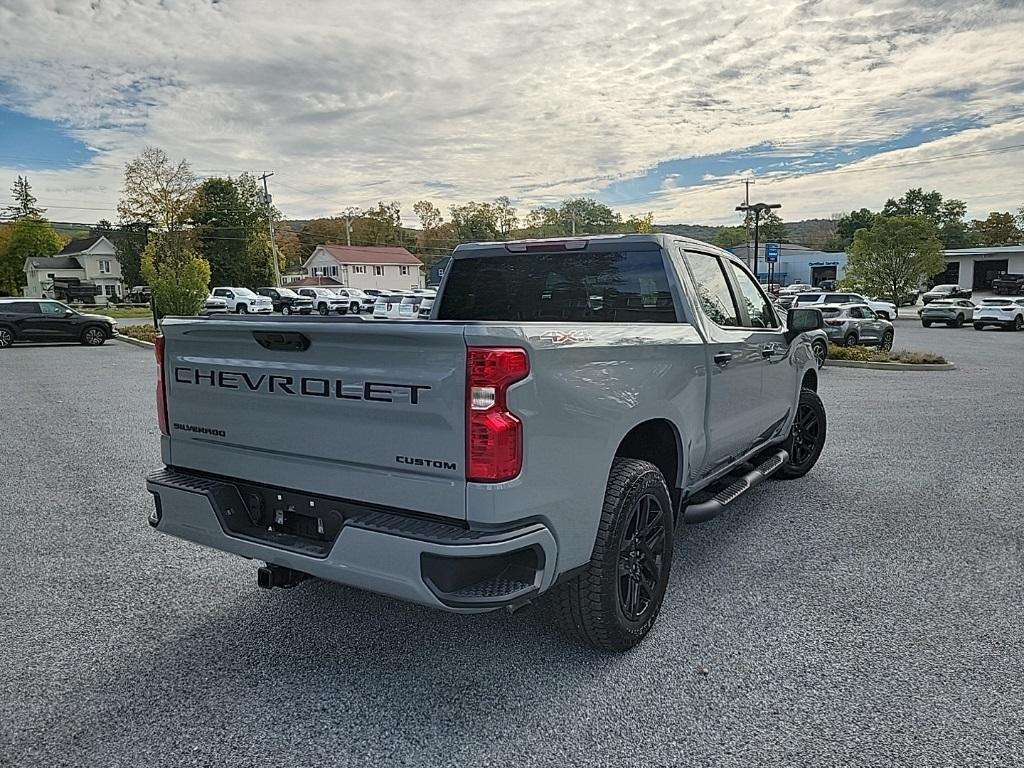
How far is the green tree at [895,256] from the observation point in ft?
130

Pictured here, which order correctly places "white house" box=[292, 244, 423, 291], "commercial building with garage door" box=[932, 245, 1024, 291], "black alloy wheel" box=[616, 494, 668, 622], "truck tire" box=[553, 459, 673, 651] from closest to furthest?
"truck tire" box=[553, 459, 673, 651], "black alloy wheel" box=[616, 494, 668, 622], "commercial building with garage door" box=[932, 245, 1024, 291], "white house" box=[292, 244, 423, 291]

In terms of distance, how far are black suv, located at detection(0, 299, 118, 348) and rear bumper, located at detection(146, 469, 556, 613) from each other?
23.0 m

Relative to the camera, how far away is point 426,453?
2625 mm

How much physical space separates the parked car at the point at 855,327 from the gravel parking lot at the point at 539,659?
48.6 feet

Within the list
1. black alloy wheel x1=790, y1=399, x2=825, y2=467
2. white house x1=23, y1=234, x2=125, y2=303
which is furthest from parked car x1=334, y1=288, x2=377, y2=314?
white house x1=23, y1=234, x2=125, y2=303

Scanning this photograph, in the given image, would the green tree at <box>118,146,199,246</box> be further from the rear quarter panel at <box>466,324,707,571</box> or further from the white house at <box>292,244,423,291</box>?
the rear quarter panel at <box>466,324,707,571</box>

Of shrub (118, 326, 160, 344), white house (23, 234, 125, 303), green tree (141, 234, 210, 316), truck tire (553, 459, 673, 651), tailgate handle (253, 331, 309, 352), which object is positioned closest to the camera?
tailgate handle (253, 331, 309, 352)

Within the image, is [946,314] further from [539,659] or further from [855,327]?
[539,659]

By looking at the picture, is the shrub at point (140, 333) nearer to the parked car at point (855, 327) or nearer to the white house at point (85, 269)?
the parked car at point (855, 327)

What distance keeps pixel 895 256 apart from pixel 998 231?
60.8 m

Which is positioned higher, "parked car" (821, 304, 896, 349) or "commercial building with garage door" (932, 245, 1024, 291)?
"commercial building with garage door" (932, 245, 1024, 291)

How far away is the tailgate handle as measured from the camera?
9.50 feet

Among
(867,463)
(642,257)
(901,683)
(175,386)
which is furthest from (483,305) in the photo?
(867,463)

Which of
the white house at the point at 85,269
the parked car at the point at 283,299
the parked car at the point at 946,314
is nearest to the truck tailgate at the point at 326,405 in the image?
the parked car at the point at 946,314
